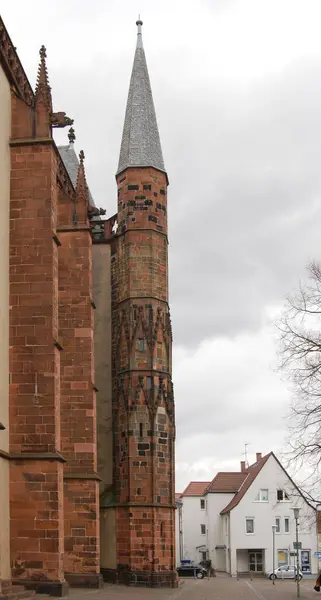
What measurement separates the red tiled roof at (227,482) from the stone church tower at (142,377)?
4540cm

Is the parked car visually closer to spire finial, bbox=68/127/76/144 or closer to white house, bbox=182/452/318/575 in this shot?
white house, bbox=182/452/318/575

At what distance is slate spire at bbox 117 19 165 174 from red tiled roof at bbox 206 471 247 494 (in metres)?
45.4

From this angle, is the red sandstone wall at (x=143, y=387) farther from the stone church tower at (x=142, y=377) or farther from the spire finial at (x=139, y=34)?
the spire finial at (x=139, y=34)

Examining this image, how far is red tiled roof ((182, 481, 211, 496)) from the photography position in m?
86.5

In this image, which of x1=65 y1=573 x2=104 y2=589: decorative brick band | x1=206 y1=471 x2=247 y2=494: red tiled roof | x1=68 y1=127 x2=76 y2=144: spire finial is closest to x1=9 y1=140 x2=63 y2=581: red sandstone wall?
x1=65 y1=573 x2=104 y2=589: decorative brick band

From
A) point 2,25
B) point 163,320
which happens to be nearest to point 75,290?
point 163,320

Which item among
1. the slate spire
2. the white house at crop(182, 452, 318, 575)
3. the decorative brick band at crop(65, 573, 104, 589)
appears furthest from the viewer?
the white house at crop(182, 452, 318, 575)

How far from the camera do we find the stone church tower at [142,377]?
29.5 metres

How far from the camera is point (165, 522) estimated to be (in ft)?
97.9

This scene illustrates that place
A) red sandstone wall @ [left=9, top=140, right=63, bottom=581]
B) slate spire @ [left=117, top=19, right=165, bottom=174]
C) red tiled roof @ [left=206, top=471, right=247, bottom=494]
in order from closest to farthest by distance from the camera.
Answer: red sandstone wall @ [left=9, top=140, right=63, bottom=581] < slate spire @ [left=117, top=19, right=165, bottom=174] < red tiled roof @ [left=206, top=471, right=247, bottom=494]

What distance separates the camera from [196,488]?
87.7 m

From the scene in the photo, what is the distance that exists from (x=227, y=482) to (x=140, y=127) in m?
47.1

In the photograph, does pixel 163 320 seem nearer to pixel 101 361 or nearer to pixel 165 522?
pixel 101 361

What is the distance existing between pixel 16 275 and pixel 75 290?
6654mm
